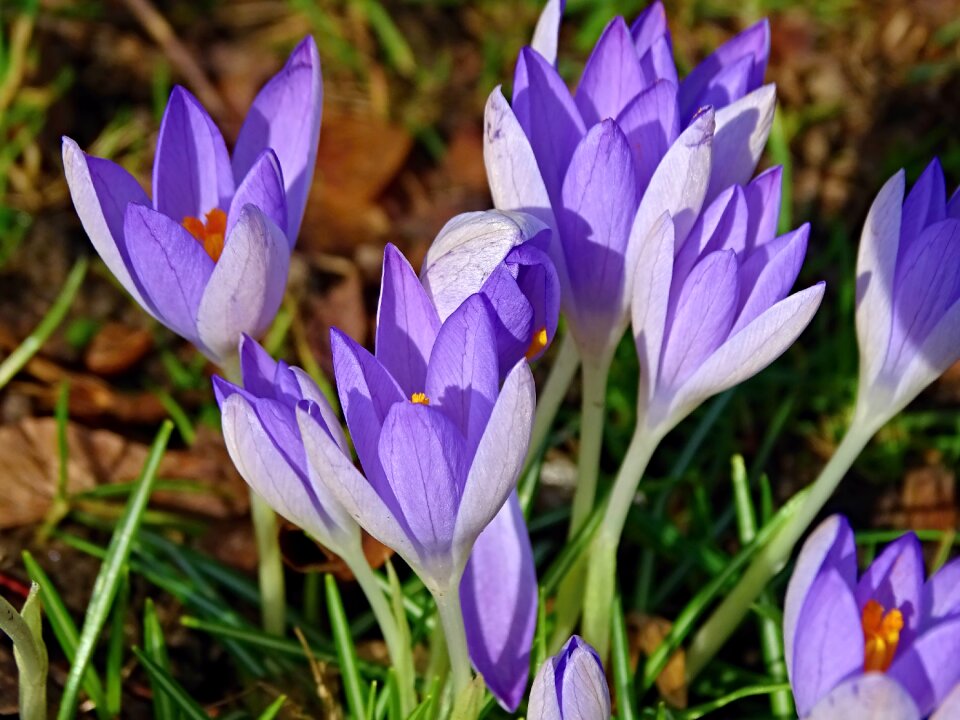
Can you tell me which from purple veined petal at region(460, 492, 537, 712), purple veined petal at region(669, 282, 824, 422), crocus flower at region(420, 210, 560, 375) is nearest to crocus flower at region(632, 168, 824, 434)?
purple veined petal at region(669, 282, 824, 422)

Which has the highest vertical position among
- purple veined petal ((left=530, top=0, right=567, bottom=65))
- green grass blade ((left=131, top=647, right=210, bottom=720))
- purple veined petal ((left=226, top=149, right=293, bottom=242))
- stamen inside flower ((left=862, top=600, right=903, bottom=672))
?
purple veined petal ((left=530, top=0, right=567, bottom=65))

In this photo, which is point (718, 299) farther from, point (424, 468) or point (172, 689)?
point (172, 689)

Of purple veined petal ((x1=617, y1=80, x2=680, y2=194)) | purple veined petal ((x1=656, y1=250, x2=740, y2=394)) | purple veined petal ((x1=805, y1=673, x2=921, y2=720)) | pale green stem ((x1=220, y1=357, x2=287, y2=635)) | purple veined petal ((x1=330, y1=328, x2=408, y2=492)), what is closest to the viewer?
purple veined petal ((x1=805, y1=673, x2=921, y2=720))

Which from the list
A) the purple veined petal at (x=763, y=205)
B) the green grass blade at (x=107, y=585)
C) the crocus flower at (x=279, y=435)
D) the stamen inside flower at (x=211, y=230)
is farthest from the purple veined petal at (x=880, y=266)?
the green grass blade at (x=107, y=585)

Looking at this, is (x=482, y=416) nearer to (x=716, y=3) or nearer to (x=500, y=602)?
(x=500, y=602)

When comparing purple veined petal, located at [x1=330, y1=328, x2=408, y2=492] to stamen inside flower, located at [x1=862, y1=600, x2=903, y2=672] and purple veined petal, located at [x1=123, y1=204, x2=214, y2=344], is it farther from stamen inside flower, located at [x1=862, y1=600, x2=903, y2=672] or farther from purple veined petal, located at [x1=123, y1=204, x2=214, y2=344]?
stamen inside flower, located at [x1=862, y1=600, x2=903, y2=672]

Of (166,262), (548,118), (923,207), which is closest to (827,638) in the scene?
(923,207)
